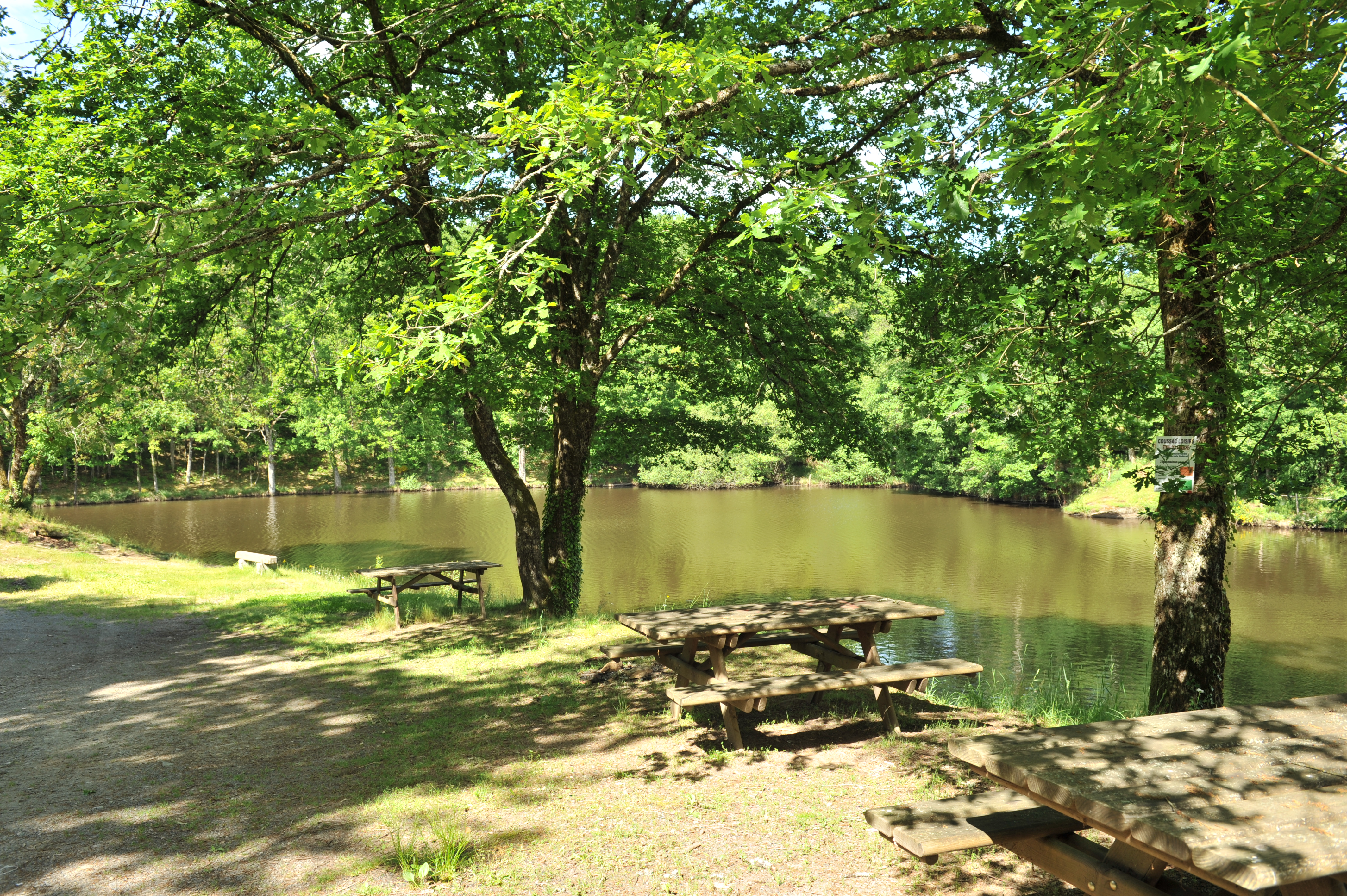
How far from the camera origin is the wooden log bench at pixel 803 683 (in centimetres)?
485

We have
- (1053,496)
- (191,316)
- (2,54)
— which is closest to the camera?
(2,54)

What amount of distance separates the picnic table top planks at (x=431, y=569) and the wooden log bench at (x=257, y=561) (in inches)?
259

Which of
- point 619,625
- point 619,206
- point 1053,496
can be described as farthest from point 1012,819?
point 1053,496

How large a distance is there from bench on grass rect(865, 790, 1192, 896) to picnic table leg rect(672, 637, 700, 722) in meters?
2.66

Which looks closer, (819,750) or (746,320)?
(819,750)

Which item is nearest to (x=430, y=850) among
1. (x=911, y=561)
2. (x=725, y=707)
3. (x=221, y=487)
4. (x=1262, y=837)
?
(x=725, y=707)

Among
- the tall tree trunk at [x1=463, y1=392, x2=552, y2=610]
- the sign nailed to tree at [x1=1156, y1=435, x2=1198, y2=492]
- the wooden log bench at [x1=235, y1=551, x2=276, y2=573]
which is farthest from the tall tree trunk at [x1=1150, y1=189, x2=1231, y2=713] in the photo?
the wooden log bench at [x1=235, y1=551, x2=276, y2=573]

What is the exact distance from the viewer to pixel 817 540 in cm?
2467

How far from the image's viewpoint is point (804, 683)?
4949 mm

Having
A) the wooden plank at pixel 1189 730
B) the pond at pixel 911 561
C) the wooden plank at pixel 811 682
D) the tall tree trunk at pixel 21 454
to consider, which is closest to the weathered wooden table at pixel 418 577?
the pond at pixel 911 561

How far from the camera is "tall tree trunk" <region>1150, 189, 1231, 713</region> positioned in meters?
5.00

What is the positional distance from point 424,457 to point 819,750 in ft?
147

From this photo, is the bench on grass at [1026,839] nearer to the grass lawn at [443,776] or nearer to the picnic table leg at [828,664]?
the grass lawn at [443,776]

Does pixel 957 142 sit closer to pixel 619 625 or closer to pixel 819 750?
pixel 819 750
